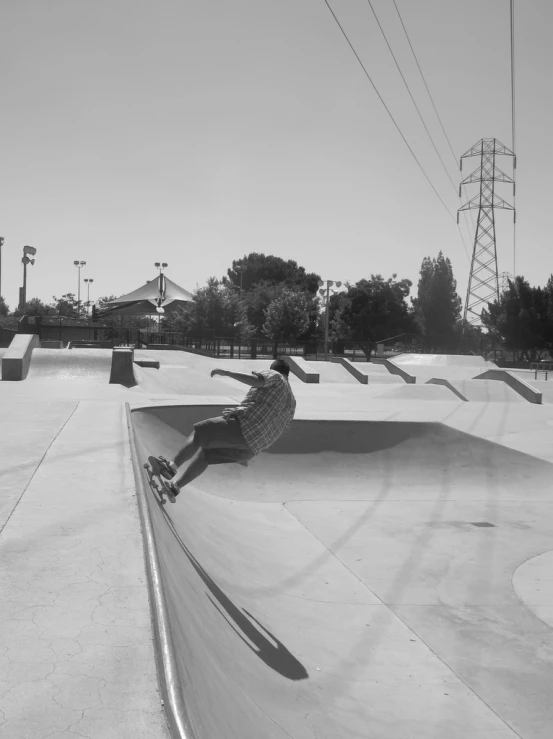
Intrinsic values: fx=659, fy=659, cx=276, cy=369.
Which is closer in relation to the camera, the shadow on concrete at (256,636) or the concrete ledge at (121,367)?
the shadow on concrete at (256,636)

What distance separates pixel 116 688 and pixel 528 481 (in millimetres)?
8516

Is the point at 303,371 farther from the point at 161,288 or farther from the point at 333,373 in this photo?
the point at 161,288

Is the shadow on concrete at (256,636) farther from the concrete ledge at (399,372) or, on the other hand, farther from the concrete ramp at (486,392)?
the concrete ledge at (399,372)

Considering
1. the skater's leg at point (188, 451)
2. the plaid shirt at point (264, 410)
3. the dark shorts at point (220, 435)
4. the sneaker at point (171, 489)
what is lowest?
the sneaker at point (171, 489)

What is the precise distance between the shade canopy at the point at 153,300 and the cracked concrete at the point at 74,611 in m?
42.5

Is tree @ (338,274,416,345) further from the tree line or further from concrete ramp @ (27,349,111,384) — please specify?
concrete ramp @ (27,349,111,384)

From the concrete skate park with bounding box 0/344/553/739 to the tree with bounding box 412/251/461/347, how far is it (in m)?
51.5

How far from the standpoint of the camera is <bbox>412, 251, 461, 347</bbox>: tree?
6200cm

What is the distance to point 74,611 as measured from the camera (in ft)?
8.74

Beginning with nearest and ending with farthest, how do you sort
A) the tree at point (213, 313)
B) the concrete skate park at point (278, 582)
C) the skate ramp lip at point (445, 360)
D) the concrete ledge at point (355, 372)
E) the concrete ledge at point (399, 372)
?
the concrete skate park at point (278, 582) < the concrete ledge at point (355, 372) < the concrete ledge at point (399, 372) < the skate ramp lip at point (445, 360) < the tree at point (213, 313)

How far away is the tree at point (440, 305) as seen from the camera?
203ft

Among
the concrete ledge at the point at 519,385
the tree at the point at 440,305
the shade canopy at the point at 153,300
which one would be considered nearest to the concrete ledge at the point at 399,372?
the concrete ledge at the point at 519,385

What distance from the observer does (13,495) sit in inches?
179

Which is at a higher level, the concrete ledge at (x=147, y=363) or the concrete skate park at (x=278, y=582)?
the concrete ledge at (x=147, y=363)
